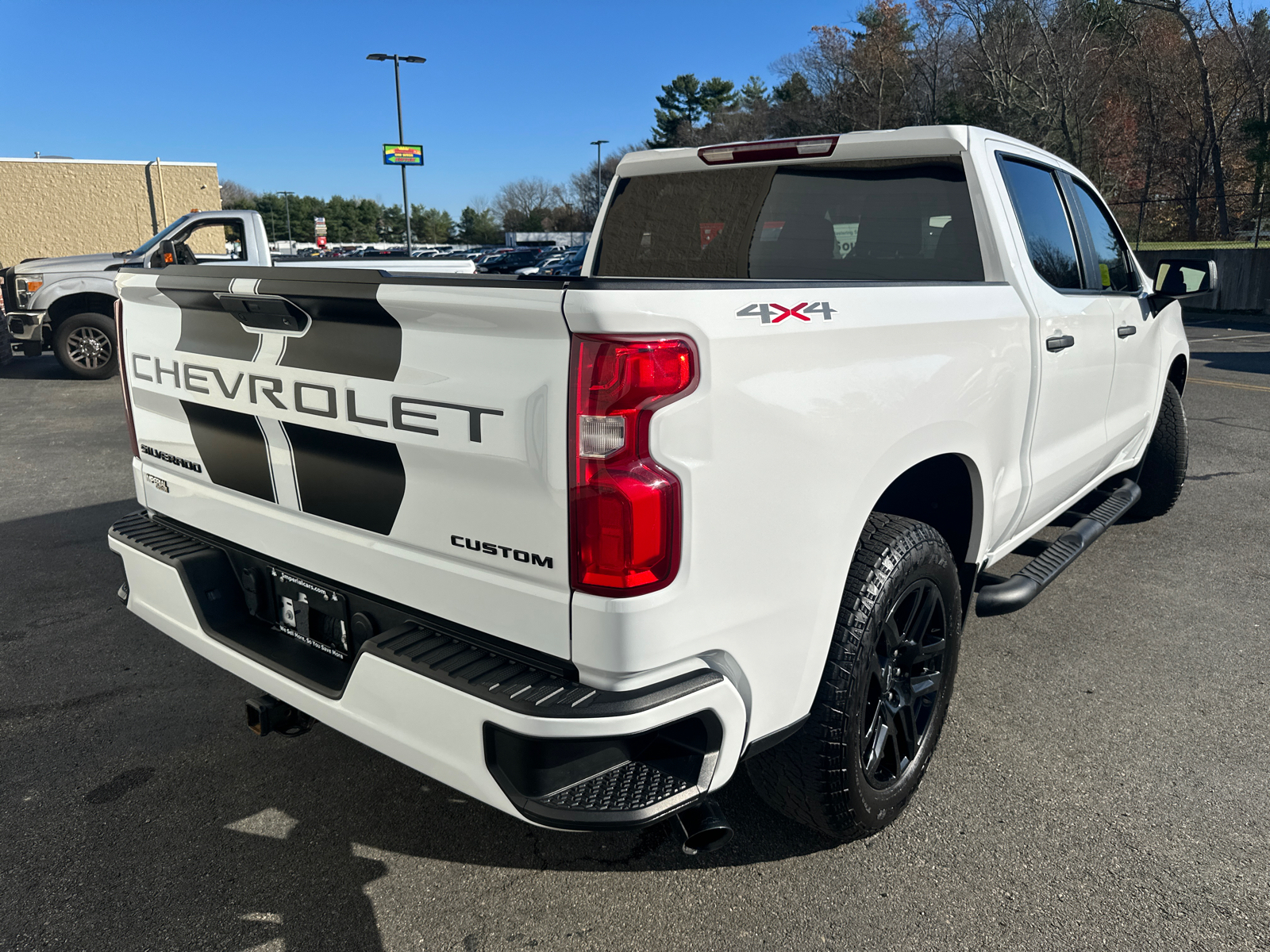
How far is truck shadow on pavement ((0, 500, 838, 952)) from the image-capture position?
2.25 m

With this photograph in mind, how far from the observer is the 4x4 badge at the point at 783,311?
1.84 meters

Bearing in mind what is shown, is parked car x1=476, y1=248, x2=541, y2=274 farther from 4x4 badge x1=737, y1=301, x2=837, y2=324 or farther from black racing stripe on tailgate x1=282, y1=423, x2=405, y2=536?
4x4 badge x1=737, y1=301, x2=837, y2=324

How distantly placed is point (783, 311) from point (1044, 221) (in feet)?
6.94

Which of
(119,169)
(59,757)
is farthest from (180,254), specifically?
(119,169)

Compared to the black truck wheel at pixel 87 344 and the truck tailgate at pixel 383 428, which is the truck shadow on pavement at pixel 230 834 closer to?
the truck tailgate at pixel 383 428

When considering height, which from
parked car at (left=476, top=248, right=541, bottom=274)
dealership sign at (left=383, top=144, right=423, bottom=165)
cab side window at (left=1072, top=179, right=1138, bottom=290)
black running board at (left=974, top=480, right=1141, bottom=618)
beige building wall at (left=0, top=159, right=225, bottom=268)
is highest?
dealership sign at (left=383, top=144, right=423, bottom=165)

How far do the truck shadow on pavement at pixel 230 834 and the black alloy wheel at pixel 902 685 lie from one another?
1.05 feet

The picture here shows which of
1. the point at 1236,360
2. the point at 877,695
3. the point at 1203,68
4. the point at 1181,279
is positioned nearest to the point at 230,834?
the point at 877,695

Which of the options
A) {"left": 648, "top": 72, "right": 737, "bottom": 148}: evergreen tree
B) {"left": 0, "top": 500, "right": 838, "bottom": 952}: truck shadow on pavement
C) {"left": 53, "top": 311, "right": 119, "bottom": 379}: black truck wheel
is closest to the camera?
{"left": 0, "top": 500, "right": 838, "bottom": 952}: truck shadow on pavement

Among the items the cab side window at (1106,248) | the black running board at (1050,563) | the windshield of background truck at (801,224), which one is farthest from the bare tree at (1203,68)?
the windshield of background truck at (801,224)

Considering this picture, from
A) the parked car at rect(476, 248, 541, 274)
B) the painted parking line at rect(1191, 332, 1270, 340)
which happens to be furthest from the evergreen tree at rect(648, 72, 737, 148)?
the painted parking line at rect(1191, 332, 1270, 340)

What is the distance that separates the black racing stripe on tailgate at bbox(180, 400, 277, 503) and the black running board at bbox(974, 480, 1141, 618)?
2.35 meters

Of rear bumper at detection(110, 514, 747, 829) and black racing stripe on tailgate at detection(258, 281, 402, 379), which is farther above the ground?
black racing stripe on tailgate at detection(258, 281, 402, 379)

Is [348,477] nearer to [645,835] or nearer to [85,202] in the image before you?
[645,835]
